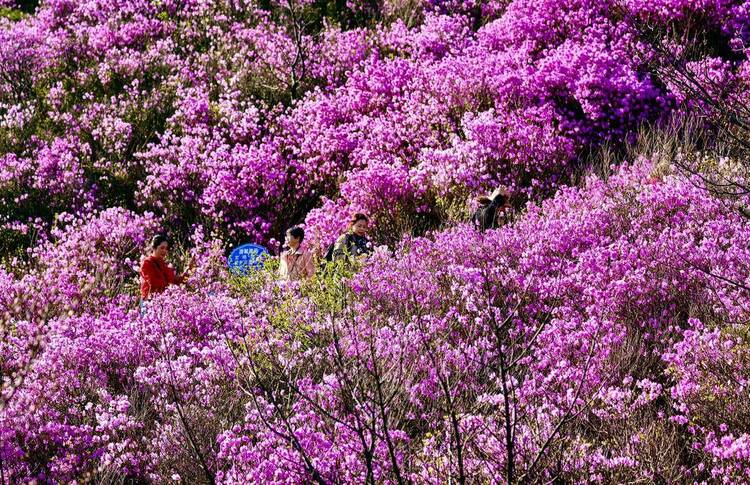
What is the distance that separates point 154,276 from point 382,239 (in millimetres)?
2903

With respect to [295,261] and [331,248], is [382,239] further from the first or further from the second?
[295,261]

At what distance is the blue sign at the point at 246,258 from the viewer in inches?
361

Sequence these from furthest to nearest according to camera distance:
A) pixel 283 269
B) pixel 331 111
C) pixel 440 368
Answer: pixel 331 111 → pixel 283 269 → pixel 440 368

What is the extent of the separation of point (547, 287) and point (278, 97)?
822cm

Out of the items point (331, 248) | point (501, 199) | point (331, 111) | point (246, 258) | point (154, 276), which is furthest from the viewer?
point (331, 111)

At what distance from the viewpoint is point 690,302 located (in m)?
6.77

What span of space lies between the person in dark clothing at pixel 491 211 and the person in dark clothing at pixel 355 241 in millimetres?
1262

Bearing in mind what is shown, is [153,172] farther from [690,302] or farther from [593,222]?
[690,302]

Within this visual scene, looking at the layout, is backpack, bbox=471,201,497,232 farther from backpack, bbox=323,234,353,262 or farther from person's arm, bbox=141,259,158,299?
person's arm, bbox=141,259,158,299

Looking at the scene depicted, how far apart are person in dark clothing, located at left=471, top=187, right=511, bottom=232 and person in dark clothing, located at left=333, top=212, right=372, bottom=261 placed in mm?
1262

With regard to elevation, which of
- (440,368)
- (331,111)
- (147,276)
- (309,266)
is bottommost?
(147,276)

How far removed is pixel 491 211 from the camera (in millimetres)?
9492

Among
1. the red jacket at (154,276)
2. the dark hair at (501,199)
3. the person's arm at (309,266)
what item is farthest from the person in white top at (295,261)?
the dark hair at (501,199)

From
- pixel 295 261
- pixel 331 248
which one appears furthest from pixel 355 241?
pixel 295 261
